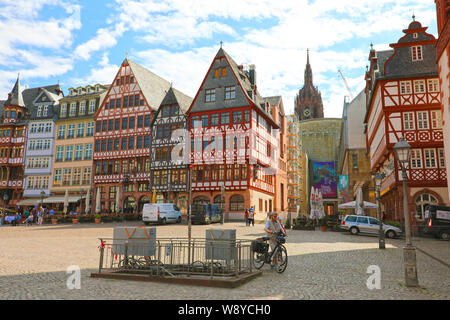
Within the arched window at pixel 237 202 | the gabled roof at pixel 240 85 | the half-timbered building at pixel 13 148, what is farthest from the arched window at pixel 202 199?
the half-timbered building at pixel 13 148

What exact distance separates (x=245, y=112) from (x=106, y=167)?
21.4 meters

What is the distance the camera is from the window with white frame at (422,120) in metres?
29.1

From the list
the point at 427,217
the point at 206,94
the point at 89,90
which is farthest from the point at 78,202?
the point at 427,217

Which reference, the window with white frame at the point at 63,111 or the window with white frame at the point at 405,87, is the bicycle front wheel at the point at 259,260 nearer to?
the window with white frame at the point at 405,87

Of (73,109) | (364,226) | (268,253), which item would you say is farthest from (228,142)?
(268,253)

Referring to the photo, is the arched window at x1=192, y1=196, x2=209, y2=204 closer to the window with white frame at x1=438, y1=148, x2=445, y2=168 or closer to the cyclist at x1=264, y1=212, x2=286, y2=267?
the window with white frame at x1=438, y1=148, x2=445, y2=168

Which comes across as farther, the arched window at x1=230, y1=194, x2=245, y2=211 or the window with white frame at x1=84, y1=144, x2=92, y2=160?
the window with white frame at x1=84, y1=144, x2=92, y2=160

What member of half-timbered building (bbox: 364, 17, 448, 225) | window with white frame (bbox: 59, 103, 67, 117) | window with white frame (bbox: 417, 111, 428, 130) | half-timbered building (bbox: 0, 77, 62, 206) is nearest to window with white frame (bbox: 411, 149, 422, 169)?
half-timbered building (bbox: 364, 17, 448, 225)

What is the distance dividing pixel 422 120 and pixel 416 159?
122 inches

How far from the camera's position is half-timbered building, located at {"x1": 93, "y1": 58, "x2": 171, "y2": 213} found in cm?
4900

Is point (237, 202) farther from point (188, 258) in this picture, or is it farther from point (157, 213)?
point (188, 258)

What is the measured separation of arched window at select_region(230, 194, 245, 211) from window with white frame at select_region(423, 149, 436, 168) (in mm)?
19880

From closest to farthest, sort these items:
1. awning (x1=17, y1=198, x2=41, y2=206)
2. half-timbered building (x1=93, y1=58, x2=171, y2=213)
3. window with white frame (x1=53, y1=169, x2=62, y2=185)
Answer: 1. half-timbered building (x1=93, y1=58, x2=171, y2=213)
2. awning (x1=17, y1=198, x2=41, y2=206)
3. window with white frame (x1=53, y1=169, x2=62, y2=185)
